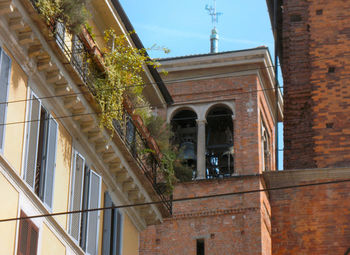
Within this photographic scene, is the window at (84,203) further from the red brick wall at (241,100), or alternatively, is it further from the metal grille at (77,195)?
the red brick wall at (241,100)

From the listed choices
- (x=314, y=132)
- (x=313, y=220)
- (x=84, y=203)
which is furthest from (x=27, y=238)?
(x=314, y=132)

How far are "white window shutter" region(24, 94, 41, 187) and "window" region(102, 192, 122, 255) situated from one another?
124 inches

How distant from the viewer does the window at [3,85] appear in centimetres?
1455

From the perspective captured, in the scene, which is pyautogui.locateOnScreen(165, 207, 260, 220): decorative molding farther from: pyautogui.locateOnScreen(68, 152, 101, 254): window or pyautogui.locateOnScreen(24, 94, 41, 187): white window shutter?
pyautogui.locateOnScreen(24, 94, 41, 187): white window shutter

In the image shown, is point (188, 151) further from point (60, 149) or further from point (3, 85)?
point (3, 85)

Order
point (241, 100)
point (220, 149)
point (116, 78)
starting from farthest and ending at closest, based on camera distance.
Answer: point (241, 100), point (220, 149), point (116, 78)

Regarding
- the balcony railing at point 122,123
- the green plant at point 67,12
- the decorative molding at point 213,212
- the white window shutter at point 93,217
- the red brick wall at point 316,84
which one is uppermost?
the decorative molding at point 213,212

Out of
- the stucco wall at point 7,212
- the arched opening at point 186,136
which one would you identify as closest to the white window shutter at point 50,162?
the stucco wall at point 7,212

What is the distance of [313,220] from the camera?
21500mm

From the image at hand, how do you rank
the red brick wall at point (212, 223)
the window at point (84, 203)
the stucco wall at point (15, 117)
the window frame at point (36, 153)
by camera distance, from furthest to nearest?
the red brick wall at point (212, 223) < the window at point (84, 203) < the window frame at point (36, 153) < the stucco wall at point (15, 117)

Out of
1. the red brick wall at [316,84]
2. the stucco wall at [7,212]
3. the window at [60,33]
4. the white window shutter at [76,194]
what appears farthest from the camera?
the red brick wall at [316,84]

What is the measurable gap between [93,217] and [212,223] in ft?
55.5

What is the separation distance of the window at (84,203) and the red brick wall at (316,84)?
17.0ft

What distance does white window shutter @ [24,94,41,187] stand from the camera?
1537cm
